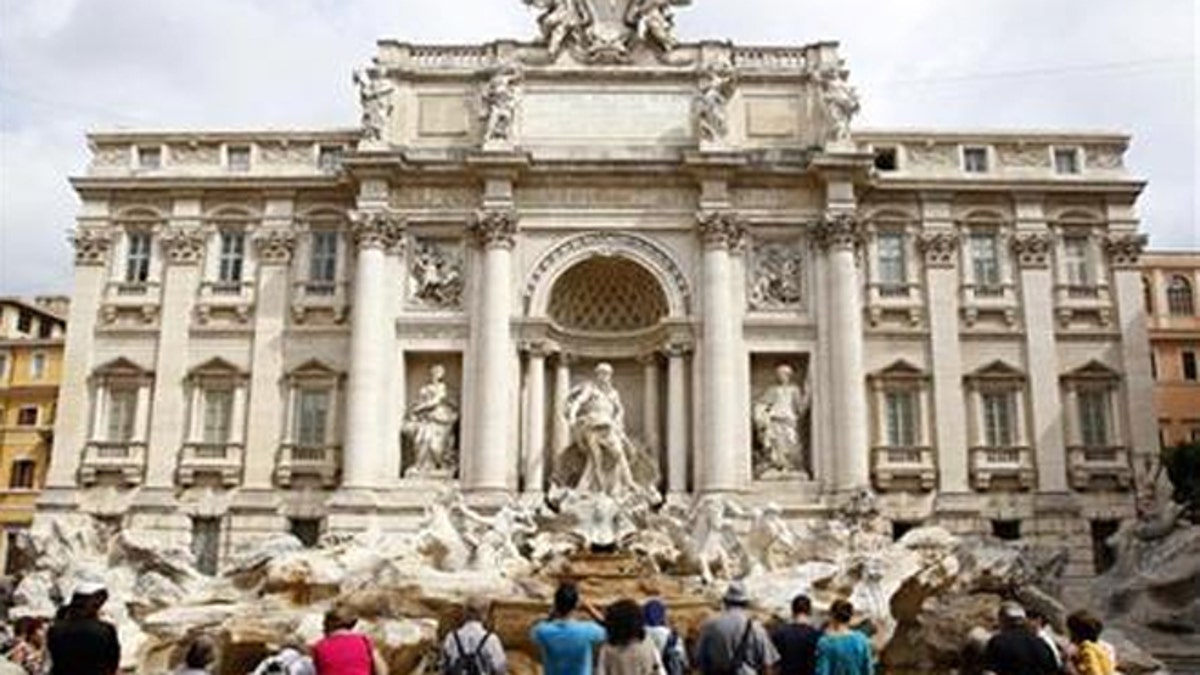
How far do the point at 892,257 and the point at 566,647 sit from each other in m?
24.4

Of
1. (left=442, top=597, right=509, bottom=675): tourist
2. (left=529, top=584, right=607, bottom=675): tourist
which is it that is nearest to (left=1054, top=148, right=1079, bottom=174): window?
(left=529, top=584, right=607, bottom=675): tourist

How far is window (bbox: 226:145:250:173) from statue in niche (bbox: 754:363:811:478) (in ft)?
50.3

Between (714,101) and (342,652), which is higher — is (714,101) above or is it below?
above

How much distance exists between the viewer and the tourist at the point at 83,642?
767cm

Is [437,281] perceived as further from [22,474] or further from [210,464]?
[22,474]

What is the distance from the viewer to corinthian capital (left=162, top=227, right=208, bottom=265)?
31.0m

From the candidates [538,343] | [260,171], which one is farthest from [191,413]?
[538,343]

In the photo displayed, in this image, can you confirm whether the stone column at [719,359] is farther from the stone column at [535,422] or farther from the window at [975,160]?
the window at [975,160]

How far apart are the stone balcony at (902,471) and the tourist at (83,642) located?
2349 cm


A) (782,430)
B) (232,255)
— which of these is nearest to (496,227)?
(232,255)

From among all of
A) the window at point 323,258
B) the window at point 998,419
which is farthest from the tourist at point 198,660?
the window at point 998,419

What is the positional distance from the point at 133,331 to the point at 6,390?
18344 mm

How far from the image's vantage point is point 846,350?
28797 mm

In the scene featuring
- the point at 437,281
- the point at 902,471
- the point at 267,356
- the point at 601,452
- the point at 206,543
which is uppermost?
the point at 437,281
